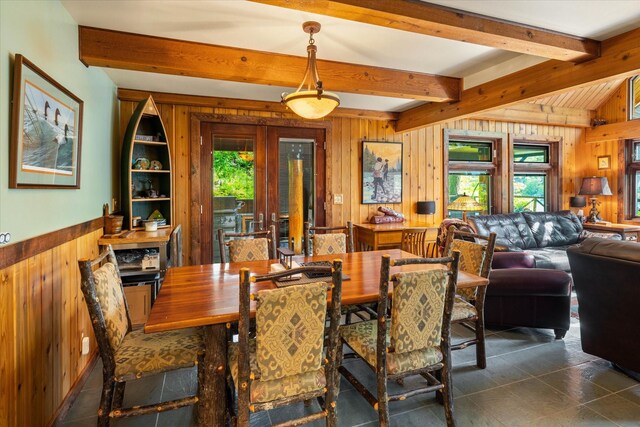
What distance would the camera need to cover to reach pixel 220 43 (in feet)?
9.27

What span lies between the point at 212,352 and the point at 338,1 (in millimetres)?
1942

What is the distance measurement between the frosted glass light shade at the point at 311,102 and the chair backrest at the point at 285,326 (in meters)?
1.23

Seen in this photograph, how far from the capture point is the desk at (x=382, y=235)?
460 centimetres

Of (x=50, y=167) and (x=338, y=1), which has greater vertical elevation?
(x=338, y=1)

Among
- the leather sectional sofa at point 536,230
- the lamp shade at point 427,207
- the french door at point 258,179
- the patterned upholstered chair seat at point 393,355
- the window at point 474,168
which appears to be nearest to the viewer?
the patterned upholstered chair seat at point 393,355

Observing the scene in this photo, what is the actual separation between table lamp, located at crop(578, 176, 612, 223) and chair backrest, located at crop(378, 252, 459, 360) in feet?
18.3

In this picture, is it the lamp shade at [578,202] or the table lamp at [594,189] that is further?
the lamp shade at [578,202]

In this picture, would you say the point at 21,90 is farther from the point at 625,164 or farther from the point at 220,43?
the point at 625,164

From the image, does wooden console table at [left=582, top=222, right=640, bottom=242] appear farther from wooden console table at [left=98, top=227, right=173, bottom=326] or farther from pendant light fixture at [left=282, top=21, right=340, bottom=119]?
wooden console table at [left=98, top=227, right=173, bottom=326]

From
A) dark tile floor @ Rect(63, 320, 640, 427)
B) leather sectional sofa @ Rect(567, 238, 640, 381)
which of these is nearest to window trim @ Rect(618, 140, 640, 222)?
dark tile floor @ Rect(63, 320, 640, 427)

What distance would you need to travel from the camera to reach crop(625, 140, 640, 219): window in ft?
19.5

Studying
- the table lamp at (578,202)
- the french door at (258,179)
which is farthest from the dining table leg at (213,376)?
the table lamp at (578,202)

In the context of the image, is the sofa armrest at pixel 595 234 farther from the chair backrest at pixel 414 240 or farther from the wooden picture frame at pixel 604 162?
the chair backrest at pixel 414 240

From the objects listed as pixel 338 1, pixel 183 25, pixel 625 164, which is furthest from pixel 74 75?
pixel 625 164
